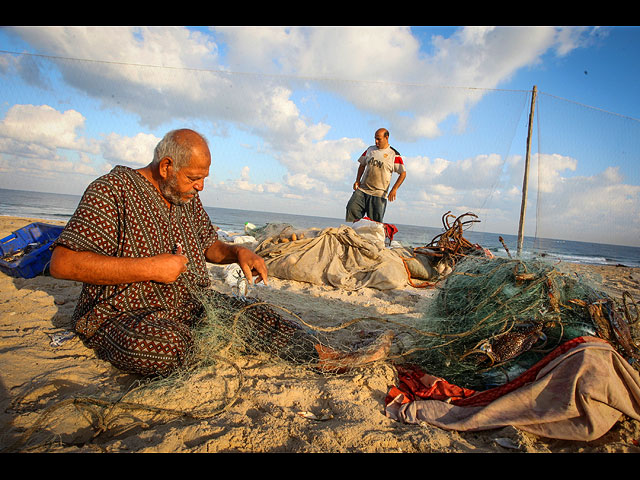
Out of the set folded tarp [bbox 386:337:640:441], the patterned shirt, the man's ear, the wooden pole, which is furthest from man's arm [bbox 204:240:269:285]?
the wooden pole

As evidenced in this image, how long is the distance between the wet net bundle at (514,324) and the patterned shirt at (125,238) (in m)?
1.69

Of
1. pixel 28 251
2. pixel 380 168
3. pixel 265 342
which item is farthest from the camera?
pixel 380 168

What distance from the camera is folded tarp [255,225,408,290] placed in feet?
16.2

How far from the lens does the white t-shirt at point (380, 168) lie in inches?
269

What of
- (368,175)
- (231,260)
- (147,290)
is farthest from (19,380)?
(368,175)

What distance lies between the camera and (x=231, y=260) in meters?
2.68

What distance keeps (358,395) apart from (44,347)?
82.7 inches

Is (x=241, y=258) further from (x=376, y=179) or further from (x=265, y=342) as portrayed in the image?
(x=376, y=179)

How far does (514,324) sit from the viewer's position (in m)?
1.98

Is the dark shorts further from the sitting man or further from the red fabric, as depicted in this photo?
the red fabric

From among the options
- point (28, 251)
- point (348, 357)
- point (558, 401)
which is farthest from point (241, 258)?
point (28, 251)

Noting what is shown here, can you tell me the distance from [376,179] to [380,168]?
230 millimetres
